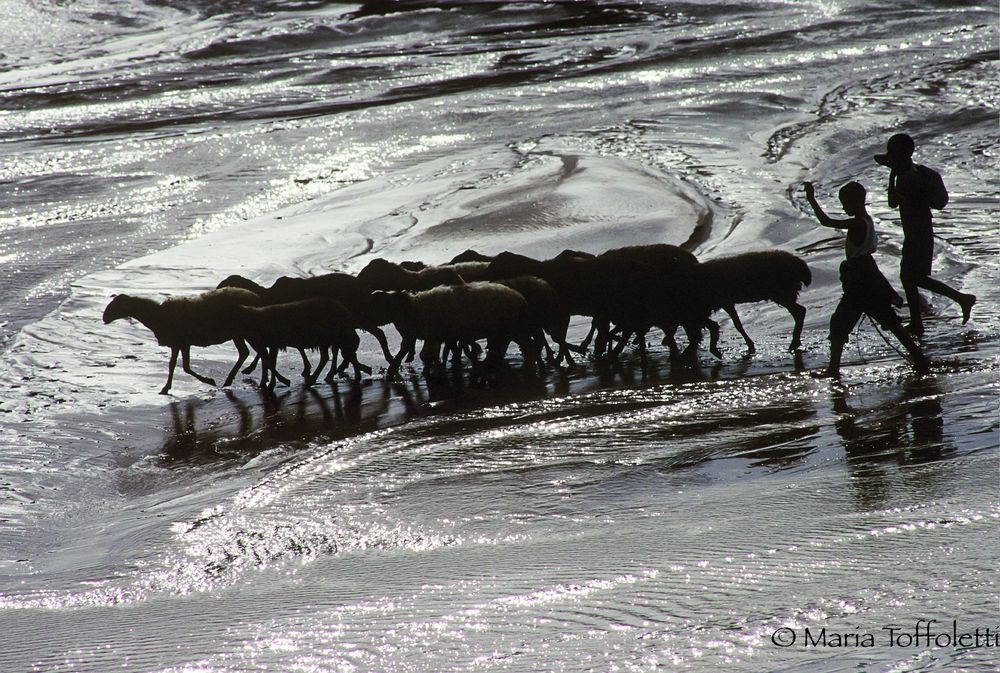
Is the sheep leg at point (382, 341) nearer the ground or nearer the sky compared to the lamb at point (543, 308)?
nearer the ground

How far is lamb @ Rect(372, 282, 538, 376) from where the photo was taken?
11797 mm

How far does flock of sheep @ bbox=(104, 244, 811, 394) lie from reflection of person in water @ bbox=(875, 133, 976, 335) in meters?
1.05

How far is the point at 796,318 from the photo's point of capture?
39.2 ft

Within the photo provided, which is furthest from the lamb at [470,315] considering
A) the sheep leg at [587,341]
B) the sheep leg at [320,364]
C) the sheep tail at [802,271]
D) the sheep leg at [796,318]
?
the sheep tail at [802,271]

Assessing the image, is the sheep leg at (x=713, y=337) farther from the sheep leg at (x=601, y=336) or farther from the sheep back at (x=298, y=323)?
the sheep back at (x=298, y=323)

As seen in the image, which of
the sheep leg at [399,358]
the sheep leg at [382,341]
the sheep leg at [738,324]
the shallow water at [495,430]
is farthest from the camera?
the sheep leg at [382,341]

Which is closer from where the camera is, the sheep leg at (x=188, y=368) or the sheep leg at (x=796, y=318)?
the sheep leg at (x=796, y=318)

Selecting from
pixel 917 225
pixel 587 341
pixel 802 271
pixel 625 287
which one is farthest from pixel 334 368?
pixel 917 225

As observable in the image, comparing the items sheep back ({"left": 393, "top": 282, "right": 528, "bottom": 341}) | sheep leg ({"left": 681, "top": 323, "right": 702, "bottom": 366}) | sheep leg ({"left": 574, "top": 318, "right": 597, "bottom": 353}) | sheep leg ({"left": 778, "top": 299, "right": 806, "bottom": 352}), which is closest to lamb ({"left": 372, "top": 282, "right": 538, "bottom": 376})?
sheep back ({"left": 393, "top": 282, "right": 528, "bottom": 341})

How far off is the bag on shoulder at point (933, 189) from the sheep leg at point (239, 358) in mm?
6686

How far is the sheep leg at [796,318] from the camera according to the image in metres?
11.7

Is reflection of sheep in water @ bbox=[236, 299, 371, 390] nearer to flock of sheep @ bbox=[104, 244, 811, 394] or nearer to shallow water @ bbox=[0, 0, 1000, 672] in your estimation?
flock of sheep @ bbox=[104, 244, 811, 394]

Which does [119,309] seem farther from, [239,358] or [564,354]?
[564,354]

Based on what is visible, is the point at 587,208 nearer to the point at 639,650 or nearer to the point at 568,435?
the point at 568,435
